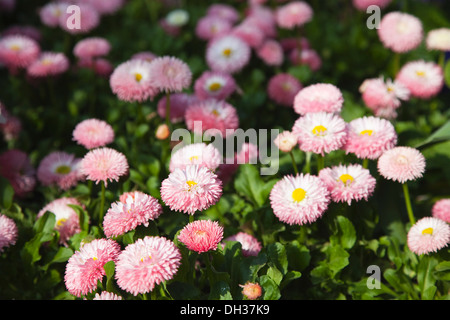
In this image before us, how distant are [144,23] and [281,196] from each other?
93.2 inches

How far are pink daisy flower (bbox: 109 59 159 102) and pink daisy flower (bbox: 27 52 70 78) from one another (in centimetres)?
59

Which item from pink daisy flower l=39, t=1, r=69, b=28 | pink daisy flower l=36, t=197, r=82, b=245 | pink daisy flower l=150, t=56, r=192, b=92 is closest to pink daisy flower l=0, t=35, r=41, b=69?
pink daisy flower l=39, t=1, r=69, b=28

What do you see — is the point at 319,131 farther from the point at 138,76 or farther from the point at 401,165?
the point at 138,76

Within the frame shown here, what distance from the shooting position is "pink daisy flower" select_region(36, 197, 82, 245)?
2025 millimetres

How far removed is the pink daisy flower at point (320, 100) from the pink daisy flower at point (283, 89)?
0.67 metres

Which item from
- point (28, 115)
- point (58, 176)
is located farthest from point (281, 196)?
point (28, 115)

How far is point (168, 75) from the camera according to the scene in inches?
87.8

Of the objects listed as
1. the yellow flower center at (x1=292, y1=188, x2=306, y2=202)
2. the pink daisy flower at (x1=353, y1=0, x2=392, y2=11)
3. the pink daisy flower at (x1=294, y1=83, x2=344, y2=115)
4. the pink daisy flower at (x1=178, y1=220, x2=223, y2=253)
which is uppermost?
the pink daisy flower at (x1=353, y1=0, x2=392, y2=11)

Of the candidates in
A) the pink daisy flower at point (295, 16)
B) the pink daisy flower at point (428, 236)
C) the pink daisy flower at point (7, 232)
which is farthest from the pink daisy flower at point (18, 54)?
the pink daisy flower at point (428, 236)

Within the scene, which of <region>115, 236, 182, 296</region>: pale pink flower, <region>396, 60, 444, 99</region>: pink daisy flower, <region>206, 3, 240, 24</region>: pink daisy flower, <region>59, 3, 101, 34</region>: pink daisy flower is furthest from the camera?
<region>206, 3, 240, 24</region>: pink daisy flower

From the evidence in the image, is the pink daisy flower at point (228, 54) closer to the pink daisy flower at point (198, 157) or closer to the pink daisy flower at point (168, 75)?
the pink daisy flower at point (168, 75)

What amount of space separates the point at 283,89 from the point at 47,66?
124cm

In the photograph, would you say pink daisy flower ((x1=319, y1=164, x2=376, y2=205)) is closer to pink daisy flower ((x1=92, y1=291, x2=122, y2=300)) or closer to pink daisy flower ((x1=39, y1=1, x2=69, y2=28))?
pink daisy flower ((x1=92, y1=291, x2=122, y2=300))

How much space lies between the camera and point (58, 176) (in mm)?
2295
